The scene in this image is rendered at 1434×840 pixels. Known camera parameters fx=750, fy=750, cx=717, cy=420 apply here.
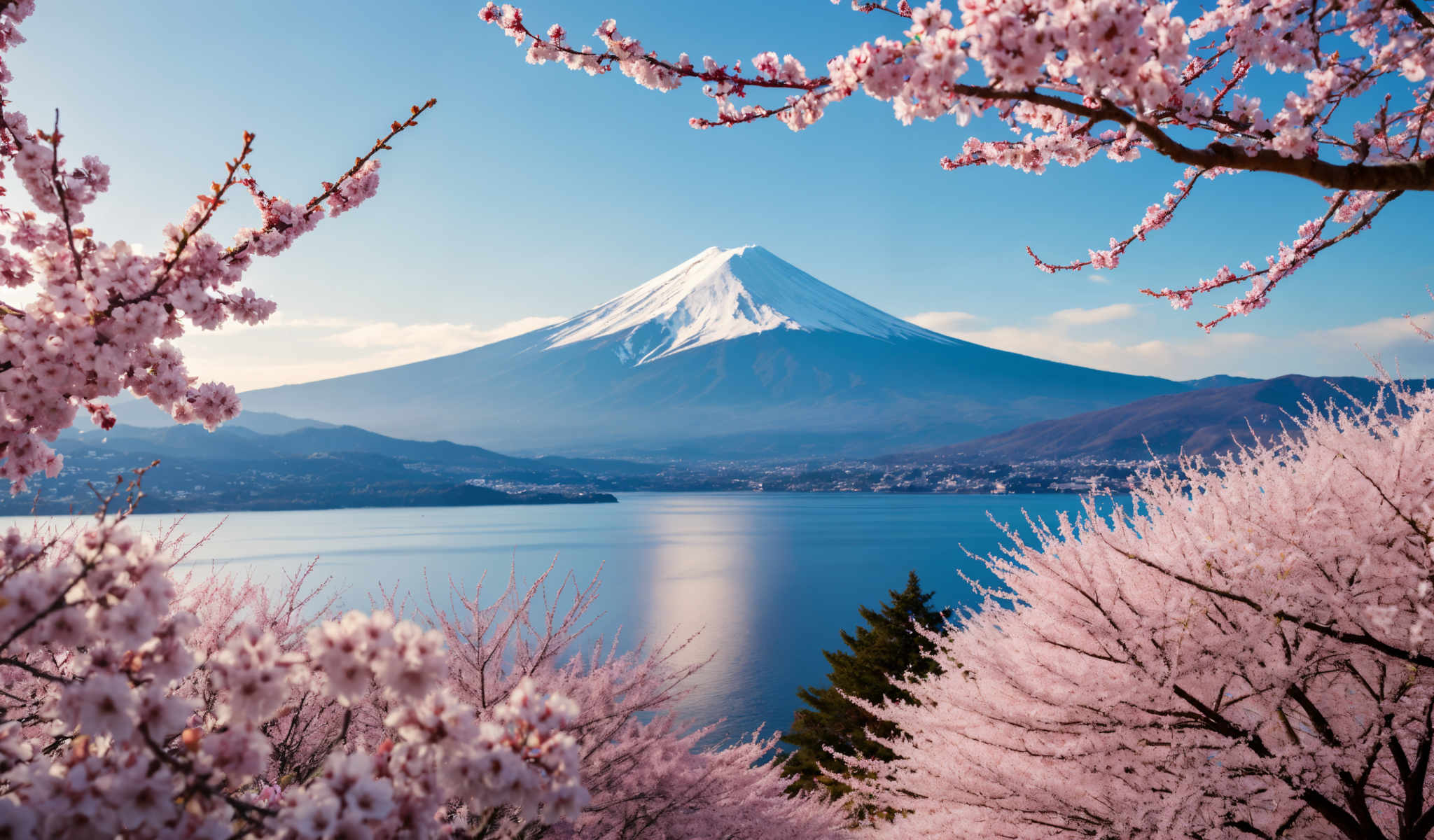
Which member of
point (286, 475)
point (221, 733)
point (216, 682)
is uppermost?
point (216, 682)

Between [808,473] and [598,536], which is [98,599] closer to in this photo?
[598,536]

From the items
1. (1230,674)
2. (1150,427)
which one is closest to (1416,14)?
(1230,674)

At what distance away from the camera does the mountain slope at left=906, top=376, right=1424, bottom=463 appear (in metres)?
147

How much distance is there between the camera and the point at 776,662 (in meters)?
28.4

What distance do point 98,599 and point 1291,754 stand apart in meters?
4.14

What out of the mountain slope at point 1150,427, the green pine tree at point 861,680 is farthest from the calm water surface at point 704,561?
the mountain slope at point 1150,427

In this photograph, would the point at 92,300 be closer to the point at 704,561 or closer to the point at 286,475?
the point at 704,561

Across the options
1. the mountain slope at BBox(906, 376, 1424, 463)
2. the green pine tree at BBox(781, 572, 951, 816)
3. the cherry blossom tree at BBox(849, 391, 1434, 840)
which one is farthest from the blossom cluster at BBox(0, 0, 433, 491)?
the mountain slope at BBox(906, 376, 1424, 463)

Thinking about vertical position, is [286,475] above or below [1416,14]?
below

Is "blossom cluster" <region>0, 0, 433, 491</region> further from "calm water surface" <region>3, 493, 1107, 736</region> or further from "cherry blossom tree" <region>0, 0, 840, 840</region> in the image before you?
"calm water surface" <region>3, 493, 1107, 736</region>

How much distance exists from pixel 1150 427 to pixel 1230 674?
582ft

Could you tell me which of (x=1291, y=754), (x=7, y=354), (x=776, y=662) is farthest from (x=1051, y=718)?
(x=776, y=662)

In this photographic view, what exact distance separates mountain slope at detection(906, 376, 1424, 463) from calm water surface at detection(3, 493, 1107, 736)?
2716 inches

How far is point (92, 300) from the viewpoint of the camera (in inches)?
94.0
